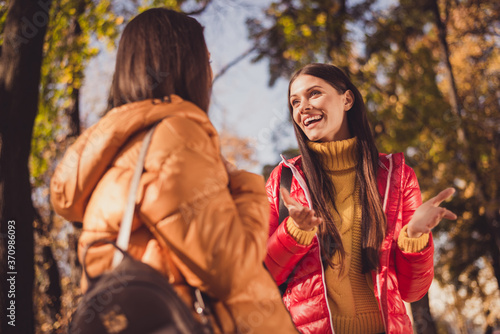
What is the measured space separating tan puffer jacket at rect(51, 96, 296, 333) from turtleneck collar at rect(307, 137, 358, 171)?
128 centimetres

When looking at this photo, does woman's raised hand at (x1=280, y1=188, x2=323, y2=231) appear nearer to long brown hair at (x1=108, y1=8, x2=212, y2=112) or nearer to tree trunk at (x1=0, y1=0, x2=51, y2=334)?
long brown hair at (x1=108, y1=8, x2=212, y2=112)

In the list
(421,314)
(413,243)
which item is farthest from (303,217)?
(421,314)

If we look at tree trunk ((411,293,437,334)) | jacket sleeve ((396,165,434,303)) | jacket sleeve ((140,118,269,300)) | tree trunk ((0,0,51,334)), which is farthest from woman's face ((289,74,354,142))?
tree trunk ((411,293,437,334))

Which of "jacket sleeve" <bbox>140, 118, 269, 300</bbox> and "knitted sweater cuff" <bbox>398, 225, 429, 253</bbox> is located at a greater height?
"jacket sleeve" <bbox>140, 118, 269, 300</bbox>

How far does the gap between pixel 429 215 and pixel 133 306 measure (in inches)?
63.5

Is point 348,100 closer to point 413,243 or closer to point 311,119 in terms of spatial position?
point 311,119

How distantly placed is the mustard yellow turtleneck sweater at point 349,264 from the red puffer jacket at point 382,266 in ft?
0.17

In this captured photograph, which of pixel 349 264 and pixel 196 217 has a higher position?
pixel 196 217

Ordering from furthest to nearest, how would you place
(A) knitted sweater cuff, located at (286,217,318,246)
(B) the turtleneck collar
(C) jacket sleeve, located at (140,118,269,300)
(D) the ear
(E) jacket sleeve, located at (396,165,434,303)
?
1. (D) the ear
2. (B) the turtleneck collar
3. (E) jacket sleeve, located at (396,165,434,303)
4. (A) knitted sweater cuff, located at (286,217,318,246)
5. (C) jacket sleeve, located at (140,118,269,300)

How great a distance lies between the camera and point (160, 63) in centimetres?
174

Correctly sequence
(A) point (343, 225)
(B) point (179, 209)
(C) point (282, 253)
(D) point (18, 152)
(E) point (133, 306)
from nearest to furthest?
(E) point (133, 306) < (B) point (179, 209) < (C) point (282, 253) < (A) point (343, 225) < (D) point (18, 152)

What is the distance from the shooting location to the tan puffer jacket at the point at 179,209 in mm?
1468

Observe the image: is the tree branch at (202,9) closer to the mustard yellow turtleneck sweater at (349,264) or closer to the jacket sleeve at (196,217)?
the mustard yellow turtleneck sweater at (349,264)

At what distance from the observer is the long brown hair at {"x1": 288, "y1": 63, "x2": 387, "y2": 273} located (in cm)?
255
